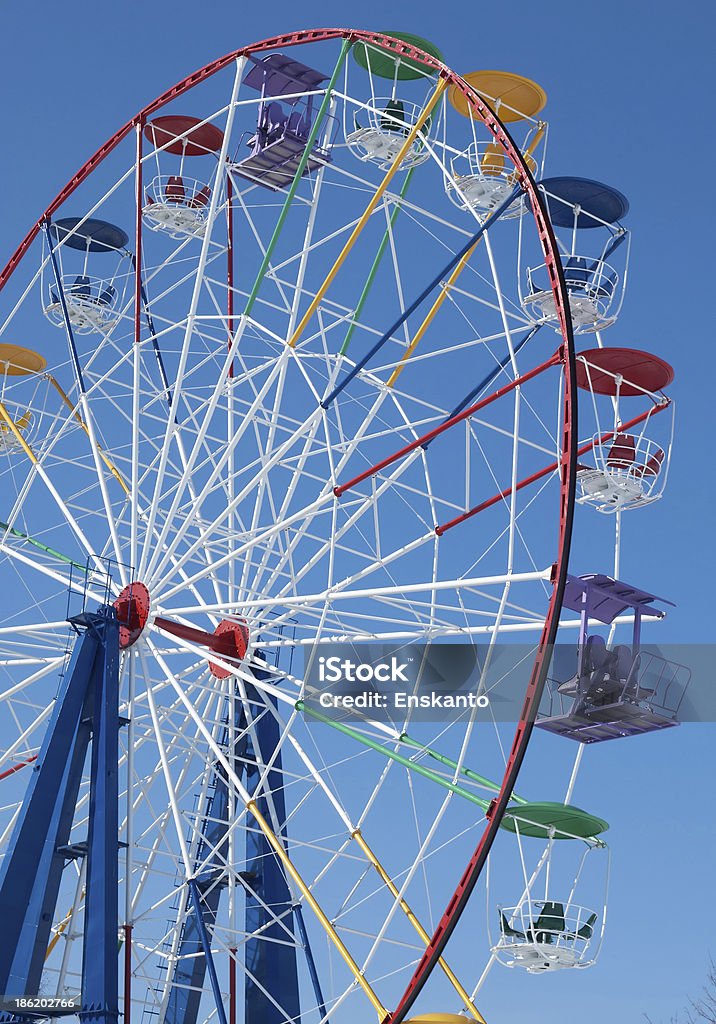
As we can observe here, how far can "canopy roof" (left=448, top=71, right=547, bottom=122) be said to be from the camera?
2816cm

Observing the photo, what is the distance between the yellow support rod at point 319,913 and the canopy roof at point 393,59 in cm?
1050

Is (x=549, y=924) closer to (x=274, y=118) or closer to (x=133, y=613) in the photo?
(x=133, y=613)

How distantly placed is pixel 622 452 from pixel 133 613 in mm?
7391

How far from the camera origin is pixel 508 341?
25062 mm

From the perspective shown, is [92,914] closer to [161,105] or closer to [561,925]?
[561,925]

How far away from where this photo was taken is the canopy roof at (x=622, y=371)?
2598 centimetres

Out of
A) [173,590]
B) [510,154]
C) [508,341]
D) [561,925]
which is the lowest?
[561,925]

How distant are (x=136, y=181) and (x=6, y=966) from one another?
39.8 ft

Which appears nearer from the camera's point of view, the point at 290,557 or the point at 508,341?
the point at 508,341

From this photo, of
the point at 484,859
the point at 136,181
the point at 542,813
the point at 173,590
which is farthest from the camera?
the point at 136,181

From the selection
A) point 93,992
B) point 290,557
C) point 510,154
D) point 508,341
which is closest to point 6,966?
point 93,992

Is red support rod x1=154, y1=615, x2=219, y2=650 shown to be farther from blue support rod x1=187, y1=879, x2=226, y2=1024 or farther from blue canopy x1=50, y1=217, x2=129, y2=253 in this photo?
blue canopy x1=50, y1=217, x2=129, y2=253

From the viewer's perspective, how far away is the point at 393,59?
2822 centimetres

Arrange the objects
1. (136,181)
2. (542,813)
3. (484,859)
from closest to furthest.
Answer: (484,859) → (542,813) → (136,181)
